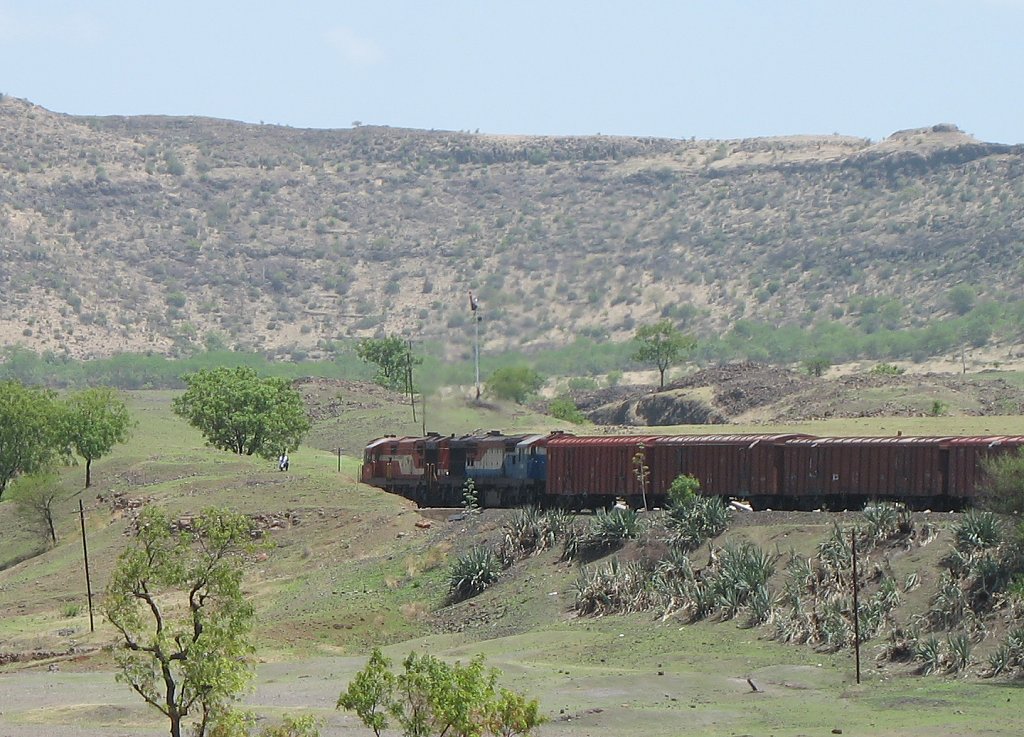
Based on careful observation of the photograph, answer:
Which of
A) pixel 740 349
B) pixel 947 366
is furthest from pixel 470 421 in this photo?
pixel 947 366

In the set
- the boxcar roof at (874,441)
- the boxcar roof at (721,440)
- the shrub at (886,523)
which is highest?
the boxcar roof at (874,441)

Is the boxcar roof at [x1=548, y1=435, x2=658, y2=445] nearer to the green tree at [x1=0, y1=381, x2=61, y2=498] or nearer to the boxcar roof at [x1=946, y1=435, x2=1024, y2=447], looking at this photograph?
the boxcar roof at [x1=946, y1=435, x2=1024, y2=447]

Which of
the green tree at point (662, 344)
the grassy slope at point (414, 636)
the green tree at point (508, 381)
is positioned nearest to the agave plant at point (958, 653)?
the grassy slope at point (414, 636)

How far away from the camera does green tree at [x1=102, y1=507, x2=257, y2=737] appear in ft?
99.2

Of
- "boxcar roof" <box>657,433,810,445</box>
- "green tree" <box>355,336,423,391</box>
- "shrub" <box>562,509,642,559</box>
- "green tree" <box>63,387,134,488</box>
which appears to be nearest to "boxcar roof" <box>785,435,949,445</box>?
"boxcar roof" <box>657,433,810,445</box>

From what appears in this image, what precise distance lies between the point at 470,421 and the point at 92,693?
31.8 metres

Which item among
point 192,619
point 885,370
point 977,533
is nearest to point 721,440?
point 977,533

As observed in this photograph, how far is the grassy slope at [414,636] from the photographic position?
39594 mm

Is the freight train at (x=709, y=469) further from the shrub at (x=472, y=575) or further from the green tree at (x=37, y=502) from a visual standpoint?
the green tree at (x=37, y=502)

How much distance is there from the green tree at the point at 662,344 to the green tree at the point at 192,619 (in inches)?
3764

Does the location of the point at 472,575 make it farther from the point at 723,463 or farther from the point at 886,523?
the point at 886,523

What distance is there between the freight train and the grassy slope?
2.70 metres

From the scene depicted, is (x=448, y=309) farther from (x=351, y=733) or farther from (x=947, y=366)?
(x=947, y=366)

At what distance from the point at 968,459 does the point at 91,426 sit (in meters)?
44.2
